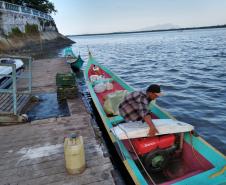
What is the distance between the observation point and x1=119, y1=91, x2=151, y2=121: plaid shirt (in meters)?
5.61

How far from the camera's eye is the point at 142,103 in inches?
220

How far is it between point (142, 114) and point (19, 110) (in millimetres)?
5057

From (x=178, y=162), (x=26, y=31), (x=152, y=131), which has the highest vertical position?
(x=26, y=31)

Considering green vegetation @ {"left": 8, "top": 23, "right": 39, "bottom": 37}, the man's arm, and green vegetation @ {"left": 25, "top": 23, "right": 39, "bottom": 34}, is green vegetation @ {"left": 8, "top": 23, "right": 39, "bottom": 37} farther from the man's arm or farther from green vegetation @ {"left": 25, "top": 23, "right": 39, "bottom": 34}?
the man's arm

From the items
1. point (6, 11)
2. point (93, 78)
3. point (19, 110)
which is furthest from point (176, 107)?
point (6, 11)

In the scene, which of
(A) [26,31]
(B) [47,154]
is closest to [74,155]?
(B) [47,154]

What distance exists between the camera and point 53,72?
17703 mm

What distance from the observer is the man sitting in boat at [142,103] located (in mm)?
5480

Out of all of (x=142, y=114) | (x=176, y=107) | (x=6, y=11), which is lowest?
(x=176, y=107)

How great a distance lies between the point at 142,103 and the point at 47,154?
9.07 feet

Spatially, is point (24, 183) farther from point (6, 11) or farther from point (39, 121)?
point (6, 11)

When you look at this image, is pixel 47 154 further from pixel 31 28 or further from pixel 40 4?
pixel 40 4

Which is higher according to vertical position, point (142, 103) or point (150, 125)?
point (142, 103)

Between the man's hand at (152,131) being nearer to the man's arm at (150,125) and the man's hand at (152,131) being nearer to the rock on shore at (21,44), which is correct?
the man's arm at (150,125)
